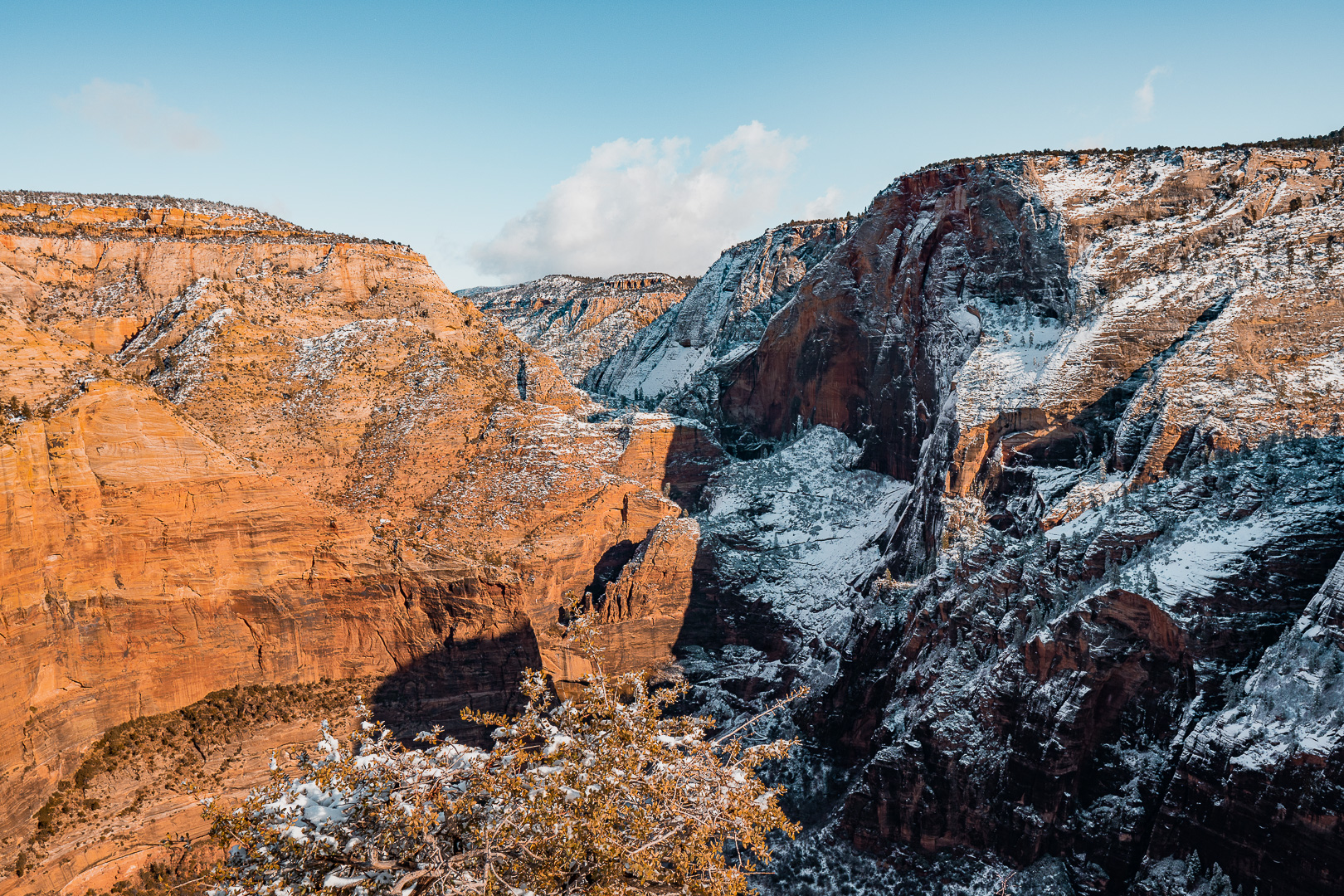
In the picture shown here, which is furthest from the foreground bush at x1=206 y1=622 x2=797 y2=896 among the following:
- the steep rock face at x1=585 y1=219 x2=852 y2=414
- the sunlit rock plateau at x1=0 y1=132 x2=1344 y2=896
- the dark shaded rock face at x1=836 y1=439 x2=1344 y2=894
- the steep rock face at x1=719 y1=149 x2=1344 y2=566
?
the steep rock face at x1=585 y1=219 x2=852 y2=414

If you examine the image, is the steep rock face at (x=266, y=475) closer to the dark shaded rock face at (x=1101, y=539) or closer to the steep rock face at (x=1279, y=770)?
the dark shaded rock face at (x=1101, y=539)

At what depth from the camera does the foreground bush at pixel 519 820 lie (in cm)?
1095

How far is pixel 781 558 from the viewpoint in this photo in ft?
159

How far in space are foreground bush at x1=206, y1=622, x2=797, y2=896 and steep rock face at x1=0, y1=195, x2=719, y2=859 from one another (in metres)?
18.1

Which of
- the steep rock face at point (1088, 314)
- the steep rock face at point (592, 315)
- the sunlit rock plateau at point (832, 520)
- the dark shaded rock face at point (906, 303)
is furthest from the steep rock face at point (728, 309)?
the steep rock face at point (1088, 314)

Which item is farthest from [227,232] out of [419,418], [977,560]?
[977,560]

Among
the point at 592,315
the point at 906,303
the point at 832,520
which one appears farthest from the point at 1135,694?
the point at 592,315

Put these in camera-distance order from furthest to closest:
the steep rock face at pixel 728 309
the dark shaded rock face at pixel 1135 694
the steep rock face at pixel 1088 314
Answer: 1. the steep rock face at pixel 728 309
2. the steep rock face at pixel 1088 314
3. the dark shaded rock face at pixel 1135 694

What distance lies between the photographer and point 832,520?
51.2 meters

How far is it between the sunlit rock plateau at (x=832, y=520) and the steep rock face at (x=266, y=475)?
0.17 m

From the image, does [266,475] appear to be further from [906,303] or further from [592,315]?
[592,315]

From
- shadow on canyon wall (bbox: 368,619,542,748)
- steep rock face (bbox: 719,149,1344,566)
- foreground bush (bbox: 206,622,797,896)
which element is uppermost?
steep rock face (bbox: 719,149,1344,566)

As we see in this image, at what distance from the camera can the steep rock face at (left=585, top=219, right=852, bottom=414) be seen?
87.4 m

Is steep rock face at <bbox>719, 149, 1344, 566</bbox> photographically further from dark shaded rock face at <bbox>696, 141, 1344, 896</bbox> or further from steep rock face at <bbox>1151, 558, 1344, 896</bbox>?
steep rock face at <bbox>1151, 558, 1344, 896</bbox>
